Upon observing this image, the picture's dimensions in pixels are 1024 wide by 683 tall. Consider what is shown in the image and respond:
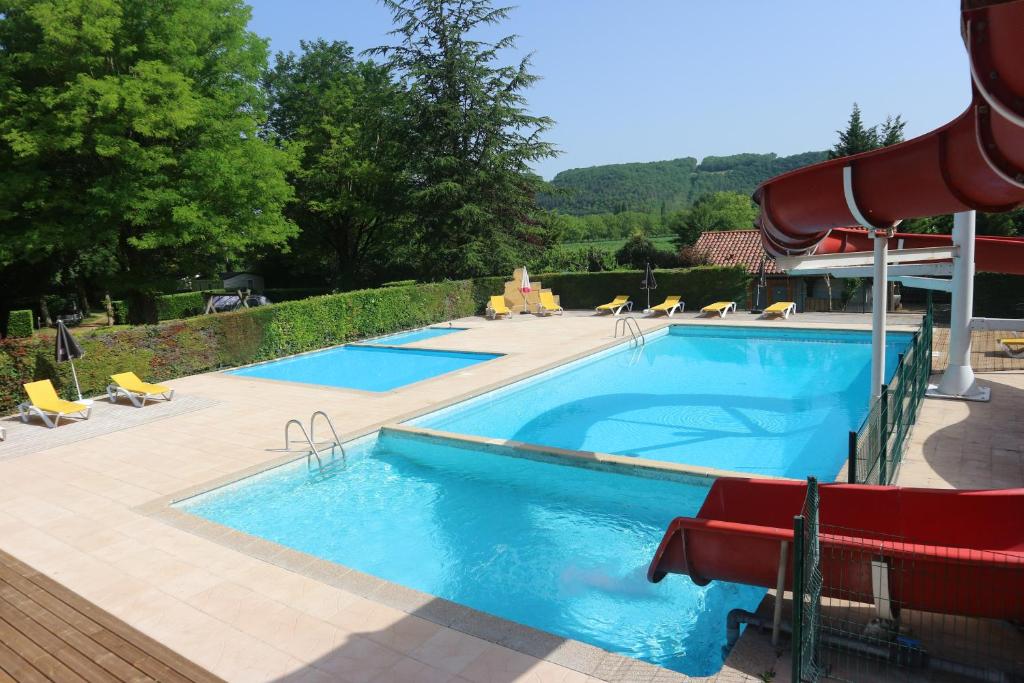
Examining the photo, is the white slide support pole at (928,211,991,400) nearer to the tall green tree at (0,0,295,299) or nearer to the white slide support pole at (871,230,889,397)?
the white slide support pole at (871,230,889,397)

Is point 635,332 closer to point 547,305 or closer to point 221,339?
point 547,305

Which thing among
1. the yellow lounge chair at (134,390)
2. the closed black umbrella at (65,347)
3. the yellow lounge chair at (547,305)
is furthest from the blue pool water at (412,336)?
the closed black umbrella at (65,347)

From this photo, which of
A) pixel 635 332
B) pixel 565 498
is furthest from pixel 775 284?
pixel 565 498

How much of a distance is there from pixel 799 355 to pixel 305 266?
102ft

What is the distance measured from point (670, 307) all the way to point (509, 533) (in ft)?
58.8

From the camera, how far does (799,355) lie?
17.5 meters

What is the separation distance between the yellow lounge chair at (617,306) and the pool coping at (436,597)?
1581cm

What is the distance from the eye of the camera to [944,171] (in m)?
4.21

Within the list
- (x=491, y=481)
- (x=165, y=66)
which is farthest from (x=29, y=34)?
(x=491, y=481)

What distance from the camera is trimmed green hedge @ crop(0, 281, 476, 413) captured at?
1316 cm

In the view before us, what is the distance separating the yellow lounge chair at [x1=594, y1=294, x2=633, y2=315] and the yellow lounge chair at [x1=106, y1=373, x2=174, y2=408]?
16.3 metres

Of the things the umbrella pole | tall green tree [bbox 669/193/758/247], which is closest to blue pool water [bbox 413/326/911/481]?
the umbrella pole

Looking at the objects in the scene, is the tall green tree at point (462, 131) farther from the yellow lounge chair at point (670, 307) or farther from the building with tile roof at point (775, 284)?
the building with tile roof at point (775, 284)

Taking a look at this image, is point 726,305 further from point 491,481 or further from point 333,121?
point 333,121
